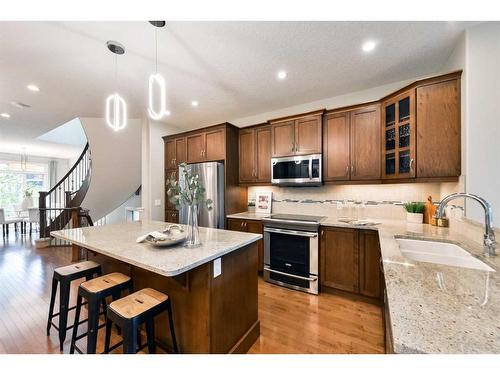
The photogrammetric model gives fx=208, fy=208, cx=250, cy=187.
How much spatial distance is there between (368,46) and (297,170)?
1.65 metres

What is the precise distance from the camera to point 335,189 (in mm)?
3232

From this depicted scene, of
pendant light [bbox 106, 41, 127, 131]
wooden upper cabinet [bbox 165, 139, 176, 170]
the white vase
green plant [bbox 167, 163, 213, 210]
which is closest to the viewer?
green plant [bbox 167, 163, 213, 210]

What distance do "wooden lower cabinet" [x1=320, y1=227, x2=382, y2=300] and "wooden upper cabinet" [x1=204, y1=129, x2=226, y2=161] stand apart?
2064mm

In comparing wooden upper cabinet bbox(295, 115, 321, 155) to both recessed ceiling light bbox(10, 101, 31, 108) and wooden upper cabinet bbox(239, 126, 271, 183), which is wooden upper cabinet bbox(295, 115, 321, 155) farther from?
recessed ceiling light bbox(10, 101, 31, 108)

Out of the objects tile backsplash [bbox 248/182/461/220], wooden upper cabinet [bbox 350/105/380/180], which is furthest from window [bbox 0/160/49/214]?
wooden upper cabinet [bbox 350/105/380/180]

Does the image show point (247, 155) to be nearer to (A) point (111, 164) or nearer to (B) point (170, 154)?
(B) point (170, 154)

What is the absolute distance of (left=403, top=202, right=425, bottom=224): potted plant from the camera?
2.51m

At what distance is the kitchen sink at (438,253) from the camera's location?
1.43 meters

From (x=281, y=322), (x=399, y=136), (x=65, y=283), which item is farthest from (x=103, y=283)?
(x=399, y=136)

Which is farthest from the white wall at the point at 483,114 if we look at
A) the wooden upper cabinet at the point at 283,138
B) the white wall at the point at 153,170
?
the white wall at the point at 153,170

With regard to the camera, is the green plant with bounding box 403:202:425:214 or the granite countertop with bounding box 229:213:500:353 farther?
the green plant with bounding box 403:202:425:214

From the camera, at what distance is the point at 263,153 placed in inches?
140
